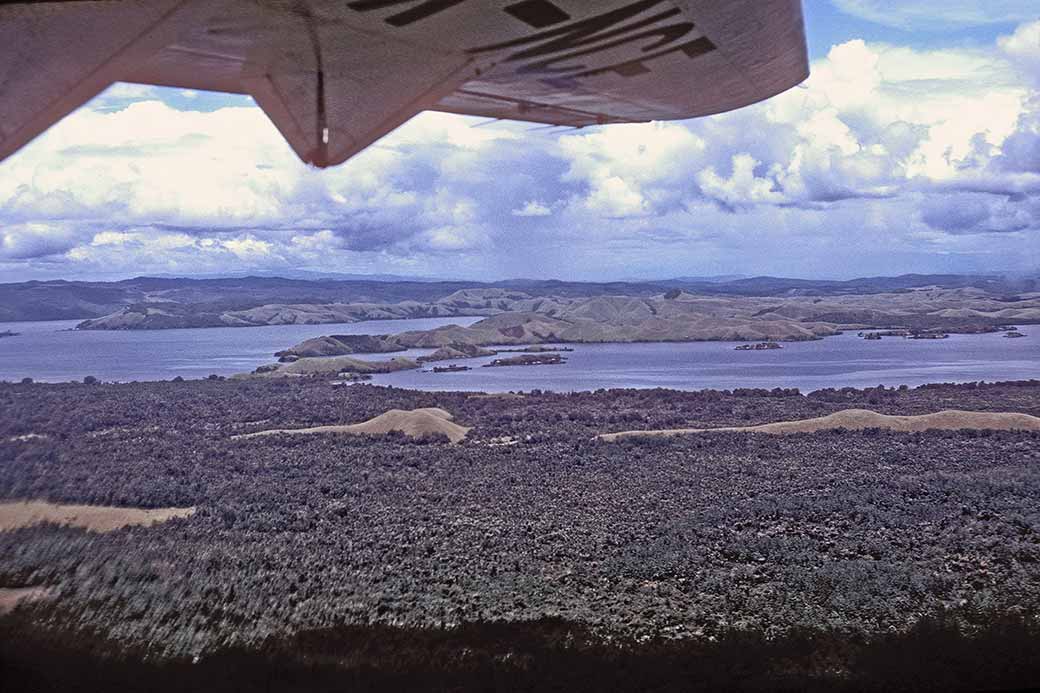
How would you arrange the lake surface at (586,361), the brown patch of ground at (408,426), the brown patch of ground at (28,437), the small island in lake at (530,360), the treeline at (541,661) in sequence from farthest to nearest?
1. the small island in lake at (530,360)
2. the lake surface at (586,361)
3. the brown patch of ground at (408,426)
4. the brown patch of ground at (28,437)
5. the treeline at (541,661)

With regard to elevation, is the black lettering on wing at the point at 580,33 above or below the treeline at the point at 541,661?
above

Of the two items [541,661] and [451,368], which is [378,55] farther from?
[451,368]

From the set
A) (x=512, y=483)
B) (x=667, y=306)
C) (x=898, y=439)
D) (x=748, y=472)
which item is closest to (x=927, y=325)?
(x=667, y=306)

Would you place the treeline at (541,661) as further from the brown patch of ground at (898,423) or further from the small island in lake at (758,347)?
the small island in lake at (758,347)

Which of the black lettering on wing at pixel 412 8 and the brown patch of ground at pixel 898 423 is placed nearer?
the black lettering on wing at pixel 412 8

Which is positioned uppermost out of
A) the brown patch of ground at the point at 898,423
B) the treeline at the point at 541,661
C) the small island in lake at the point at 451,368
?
the small island in lake at the point at 451,368

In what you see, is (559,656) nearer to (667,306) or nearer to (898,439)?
(898,439)

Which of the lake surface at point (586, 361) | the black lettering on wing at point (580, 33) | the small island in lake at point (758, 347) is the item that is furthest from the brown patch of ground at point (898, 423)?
the black lettering on wing at point (580, 33)
